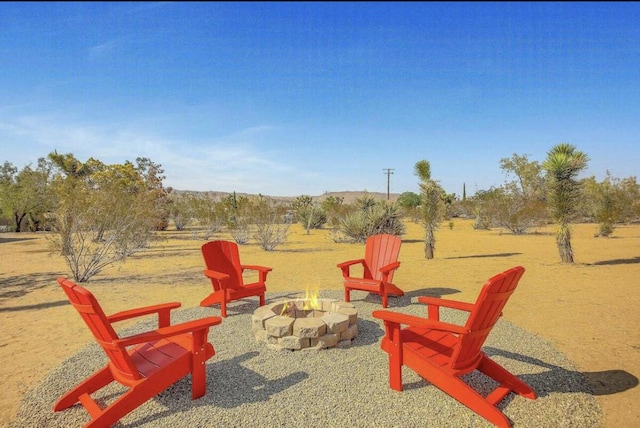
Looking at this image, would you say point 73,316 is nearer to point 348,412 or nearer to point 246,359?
point 246,359

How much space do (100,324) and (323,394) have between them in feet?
5.95

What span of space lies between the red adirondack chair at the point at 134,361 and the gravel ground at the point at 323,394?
0.56ft

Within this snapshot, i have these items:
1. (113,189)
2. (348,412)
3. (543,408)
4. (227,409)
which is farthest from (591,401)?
(113,189)

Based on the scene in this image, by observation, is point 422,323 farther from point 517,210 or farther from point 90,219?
point 517,210

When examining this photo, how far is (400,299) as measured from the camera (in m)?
6.34

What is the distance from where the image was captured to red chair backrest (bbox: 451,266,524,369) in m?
2.76

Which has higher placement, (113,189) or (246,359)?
(113,189)

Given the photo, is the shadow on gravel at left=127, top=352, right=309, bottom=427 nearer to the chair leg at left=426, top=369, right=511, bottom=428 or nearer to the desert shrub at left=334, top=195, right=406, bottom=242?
the chair leg at left=426, top=369, right=511, bottom=428

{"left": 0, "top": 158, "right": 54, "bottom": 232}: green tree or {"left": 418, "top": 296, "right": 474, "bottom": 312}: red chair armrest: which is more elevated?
{"left": 0, "top": 158, "right": 54, "bottom": 232}: green tree

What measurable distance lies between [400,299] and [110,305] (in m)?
4.90

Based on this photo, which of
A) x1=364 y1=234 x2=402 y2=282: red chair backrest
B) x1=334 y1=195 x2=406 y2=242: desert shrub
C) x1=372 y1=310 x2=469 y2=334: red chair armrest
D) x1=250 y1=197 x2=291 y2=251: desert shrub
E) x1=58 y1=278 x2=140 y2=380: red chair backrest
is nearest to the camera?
x1=58 y1=278 x2=140 y2=380: red chair backrest

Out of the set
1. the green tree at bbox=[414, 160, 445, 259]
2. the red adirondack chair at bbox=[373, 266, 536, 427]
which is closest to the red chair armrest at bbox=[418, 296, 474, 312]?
the red adirondack chair at bbox=[373, 266, 536, 427]

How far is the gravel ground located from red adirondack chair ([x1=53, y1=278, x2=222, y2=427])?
0.17 metres

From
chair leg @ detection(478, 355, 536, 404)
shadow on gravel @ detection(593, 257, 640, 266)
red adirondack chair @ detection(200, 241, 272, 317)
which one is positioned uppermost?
red adirondack chair @ detection(200, 241, 272, 317)
